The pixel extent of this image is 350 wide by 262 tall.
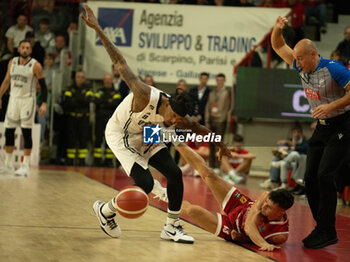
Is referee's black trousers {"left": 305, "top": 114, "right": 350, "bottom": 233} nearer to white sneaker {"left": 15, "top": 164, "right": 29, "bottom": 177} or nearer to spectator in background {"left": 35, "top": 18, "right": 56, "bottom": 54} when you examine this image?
white sneaker {"left": 15, "top": 164, "right": 29, "bottom": 177}

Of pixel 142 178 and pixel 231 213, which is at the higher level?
pixel 142 178

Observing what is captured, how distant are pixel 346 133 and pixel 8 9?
12.8 meters

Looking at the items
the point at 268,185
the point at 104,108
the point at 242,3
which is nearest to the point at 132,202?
the point at 268,185

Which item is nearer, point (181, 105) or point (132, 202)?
point (181, 105)

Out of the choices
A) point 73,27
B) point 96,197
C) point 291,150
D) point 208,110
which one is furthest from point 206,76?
point 96,197

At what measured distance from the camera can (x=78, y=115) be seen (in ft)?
48.6

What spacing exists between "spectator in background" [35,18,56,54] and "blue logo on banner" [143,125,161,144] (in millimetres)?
10341

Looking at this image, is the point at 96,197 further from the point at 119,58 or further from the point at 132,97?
the point at 119,58

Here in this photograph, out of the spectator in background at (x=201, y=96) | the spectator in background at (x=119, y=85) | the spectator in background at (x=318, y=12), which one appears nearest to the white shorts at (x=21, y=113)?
the spectator in background at (x=119, y=85)

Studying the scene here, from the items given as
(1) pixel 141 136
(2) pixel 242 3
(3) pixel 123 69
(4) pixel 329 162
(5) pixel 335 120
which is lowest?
→ (4) pixel 329 162

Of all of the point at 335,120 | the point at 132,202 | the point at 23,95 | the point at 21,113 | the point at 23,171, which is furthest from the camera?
the point at 23,95

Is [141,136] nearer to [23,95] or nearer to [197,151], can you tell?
[23,95]

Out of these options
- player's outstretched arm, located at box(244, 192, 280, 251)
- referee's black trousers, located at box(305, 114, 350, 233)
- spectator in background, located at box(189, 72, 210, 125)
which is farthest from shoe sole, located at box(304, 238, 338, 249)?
spectator in background, located at box(189, 72, 210, 125)

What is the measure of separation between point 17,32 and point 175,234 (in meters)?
10.7
